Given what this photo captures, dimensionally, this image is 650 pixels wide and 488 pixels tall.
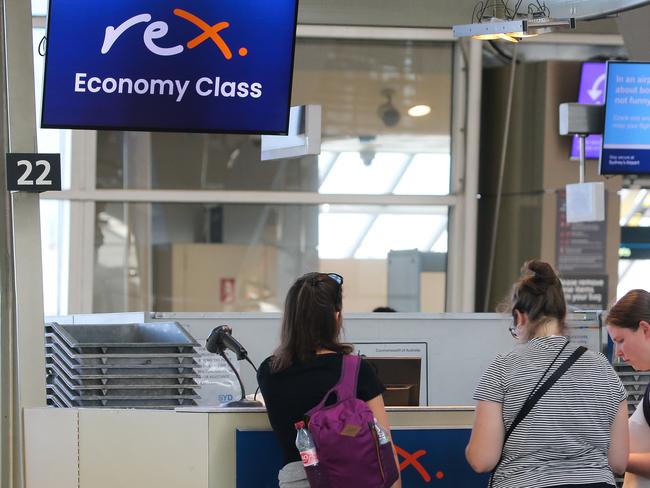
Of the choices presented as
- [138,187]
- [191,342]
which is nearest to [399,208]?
[138,187]

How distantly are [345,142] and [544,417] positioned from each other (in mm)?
6385

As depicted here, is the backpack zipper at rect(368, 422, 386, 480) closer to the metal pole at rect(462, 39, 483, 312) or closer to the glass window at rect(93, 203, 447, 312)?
the glass window at rect(93, 203, 447, 312)

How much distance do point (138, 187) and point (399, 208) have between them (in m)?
2.23

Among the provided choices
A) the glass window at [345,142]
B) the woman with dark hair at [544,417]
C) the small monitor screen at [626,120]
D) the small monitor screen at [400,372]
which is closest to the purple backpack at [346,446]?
the woman with dark hair at [544,417]

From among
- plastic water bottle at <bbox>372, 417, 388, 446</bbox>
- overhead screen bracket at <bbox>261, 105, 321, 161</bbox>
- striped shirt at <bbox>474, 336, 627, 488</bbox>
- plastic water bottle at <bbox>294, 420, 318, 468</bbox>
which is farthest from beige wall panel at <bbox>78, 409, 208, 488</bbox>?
overhead screen bracket at <bbox>261, 105, 321, 161</bbox>

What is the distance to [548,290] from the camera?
2.70 metres

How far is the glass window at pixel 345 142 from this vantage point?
8.80 metres

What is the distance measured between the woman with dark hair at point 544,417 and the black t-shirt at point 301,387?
0.31 m

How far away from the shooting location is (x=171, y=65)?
4.09 meters

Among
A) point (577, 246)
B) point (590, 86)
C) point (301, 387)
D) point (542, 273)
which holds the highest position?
point (590, 86)

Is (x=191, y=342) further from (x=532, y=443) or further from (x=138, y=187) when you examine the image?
(x=138, y=187)

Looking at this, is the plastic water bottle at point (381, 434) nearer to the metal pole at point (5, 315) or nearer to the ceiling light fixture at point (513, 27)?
the metal pole at point (5, 315)

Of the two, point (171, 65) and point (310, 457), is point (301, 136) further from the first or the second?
point (310, 457)

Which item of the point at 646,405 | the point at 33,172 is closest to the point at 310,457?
the point at 646,405
